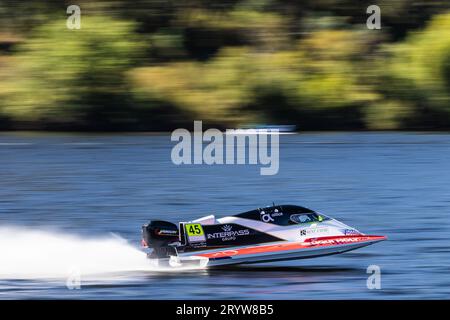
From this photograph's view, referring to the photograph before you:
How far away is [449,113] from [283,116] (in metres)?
6.72

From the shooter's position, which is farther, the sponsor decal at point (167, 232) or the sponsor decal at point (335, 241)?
the sponsor decal at point (335, 241)

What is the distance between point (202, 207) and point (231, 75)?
78.8 ft

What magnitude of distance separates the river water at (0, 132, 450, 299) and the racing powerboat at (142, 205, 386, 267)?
0.30 metres

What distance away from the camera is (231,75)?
46.8m

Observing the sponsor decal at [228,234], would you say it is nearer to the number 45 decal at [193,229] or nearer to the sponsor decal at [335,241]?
the number 45 decal at [193,229]

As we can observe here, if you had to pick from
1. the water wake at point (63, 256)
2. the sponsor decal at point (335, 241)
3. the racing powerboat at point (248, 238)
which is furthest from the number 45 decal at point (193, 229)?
the sponsor decal at point (335, 241)

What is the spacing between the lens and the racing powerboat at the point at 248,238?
1493 cm

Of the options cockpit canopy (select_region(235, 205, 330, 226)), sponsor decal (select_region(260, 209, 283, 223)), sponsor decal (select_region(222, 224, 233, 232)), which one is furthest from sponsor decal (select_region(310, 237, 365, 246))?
sponsor decal (select_region(222, 224, 233, 232))

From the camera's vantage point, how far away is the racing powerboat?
14.9m

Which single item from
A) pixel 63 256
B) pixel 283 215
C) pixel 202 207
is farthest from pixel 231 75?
pixel 283 215

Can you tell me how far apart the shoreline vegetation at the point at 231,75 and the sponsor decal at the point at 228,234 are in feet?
98.6

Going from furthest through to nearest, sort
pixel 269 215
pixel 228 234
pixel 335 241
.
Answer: pixel 335 241 < pixel 269 215 < pixel 228 234

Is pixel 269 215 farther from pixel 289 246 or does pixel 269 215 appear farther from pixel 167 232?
pixel 167 232

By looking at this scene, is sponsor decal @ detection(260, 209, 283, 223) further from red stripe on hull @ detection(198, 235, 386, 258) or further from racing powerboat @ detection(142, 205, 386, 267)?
red stripe on hull @ detection(198, 235, 386, 258)
